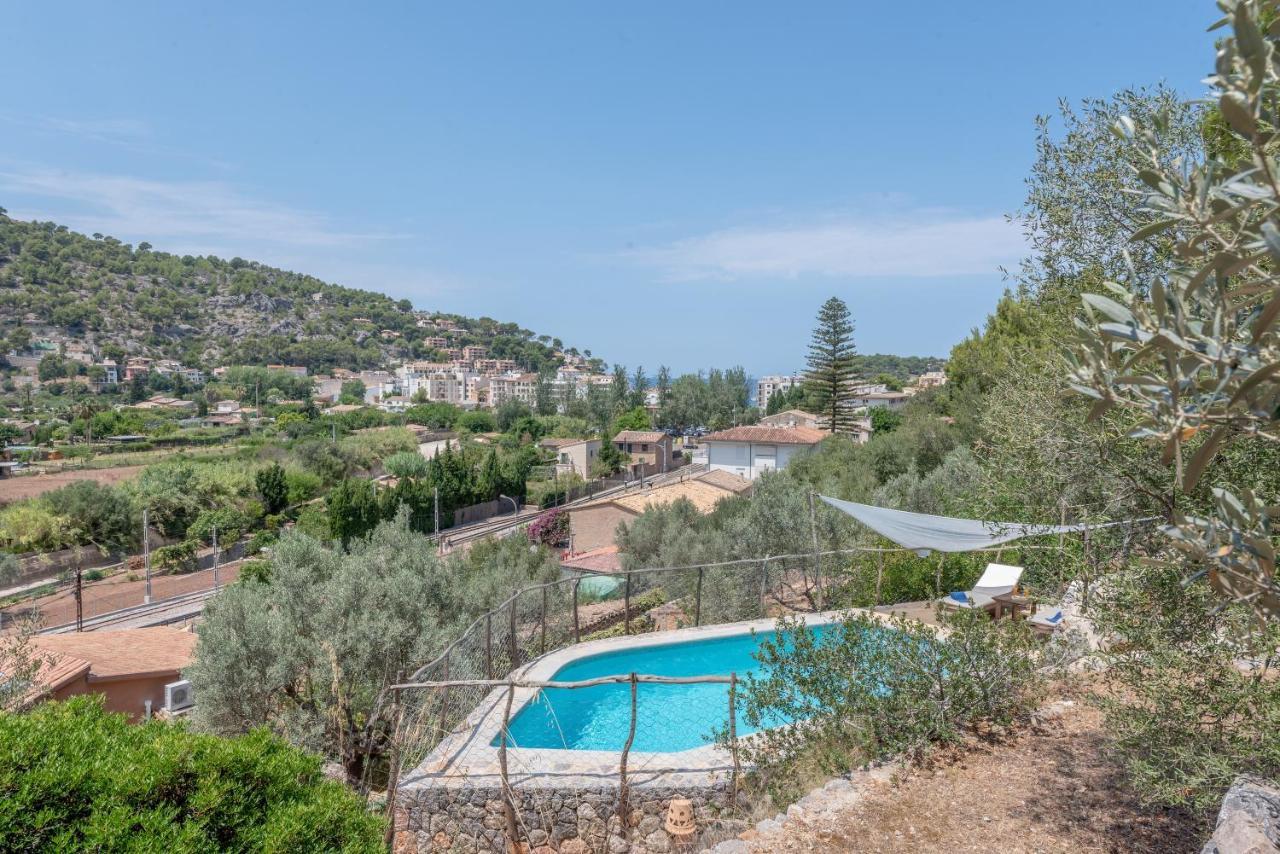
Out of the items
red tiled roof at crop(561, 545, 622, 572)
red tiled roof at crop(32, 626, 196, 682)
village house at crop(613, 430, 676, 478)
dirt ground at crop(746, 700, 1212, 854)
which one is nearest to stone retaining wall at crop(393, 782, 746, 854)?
dirt ground at crop(746, 700, 1212, 854)

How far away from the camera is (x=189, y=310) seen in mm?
119188

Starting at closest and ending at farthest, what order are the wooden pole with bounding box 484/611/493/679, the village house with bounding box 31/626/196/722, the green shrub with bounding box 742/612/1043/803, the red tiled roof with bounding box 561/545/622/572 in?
1. the green shrub with bounding box 742/612/1043/803
2. the wooden pole with bounding box 484/611/493/679
3. the village house with bounding box 31/626/196/722
4. the red tiled roof with bounding box 561/545/622/572

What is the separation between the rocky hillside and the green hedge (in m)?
112

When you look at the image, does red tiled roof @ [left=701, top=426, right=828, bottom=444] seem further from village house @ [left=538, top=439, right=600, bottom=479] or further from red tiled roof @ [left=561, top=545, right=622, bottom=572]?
red tiled roof @ [left=561, top=545, right=622, bottom=572]

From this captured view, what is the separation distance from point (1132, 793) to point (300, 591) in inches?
335

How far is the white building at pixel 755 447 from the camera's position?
1344 inches

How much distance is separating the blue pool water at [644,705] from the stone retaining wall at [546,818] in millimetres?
1450

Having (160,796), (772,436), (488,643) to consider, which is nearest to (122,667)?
(488,643)

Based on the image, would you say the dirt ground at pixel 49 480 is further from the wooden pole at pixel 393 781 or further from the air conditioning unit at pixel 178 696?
the wooden pole at pixel 393 781

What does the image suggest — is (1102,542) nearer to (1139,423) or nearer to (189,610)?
(1139,423)

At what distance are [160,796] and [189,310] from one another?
450 feet

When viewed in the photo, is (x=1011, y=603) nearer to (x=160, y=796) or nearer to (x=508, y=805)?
(x=508, y=805)

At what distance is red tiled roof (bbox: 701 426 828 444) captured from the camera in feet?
113

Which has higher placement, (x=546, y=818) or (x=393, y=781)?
(x=393, y=781)
